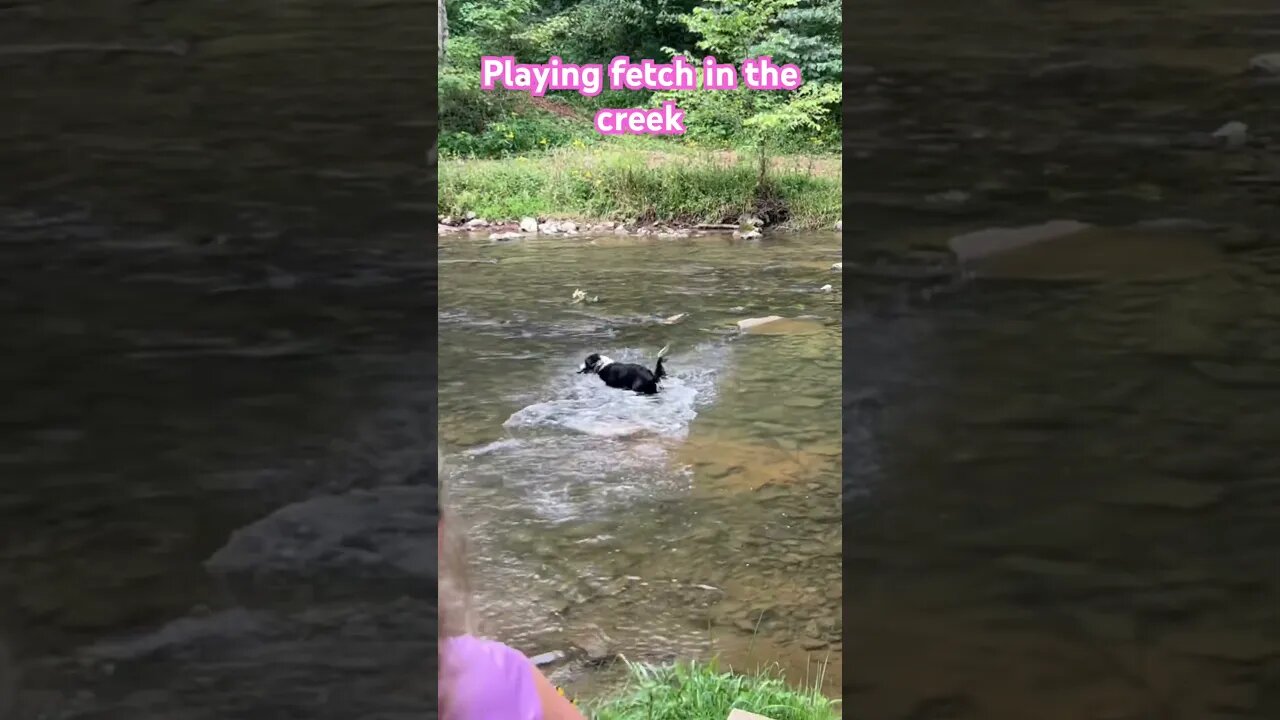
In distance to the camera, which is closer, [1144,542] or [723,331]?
[1144,542]

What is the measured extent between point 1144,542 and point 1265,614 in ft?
0.25

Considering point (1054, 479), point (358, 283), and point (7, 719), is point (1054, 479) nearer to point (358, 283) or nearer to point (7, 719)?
point (358, 283)

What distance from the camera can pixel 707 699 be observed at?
1905mm

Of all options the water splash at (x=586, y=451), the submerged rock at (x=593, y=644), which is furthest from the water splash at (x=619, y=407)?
the submerged rock at (x=593, y=644)

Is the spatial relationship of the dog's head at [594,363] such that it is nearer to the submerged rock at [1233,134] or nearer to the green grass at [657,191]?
the submerged rock at [1233,134]

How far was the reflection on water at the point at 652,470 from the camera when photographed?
2.37 metres

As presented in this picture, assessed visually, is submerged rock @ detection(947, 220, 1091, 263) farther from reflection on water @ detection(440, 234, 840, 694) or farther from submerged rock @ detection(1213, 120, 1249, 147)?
reflection on water @ detection(440, 234, 840, 694)

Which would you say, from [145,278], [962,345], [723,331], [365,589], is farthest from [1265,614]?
[723,331]

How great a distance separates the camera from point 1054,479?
1.83ft

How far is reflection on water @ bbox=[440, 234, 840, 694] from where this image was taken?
237 centimetres

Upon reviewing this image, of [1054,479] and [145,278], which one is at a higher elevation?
[145,278]
